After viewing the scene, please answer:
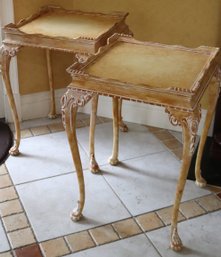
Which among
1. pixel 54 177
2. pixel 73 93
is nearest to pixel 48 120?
pixel 54 177

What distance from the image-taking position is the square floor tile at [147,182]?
1.98 meters

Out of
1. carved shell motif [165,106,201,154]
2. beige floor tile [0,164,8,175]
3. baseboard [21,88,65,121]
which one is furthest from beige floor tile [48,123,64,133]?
carved shell motif [165,106,201,154]

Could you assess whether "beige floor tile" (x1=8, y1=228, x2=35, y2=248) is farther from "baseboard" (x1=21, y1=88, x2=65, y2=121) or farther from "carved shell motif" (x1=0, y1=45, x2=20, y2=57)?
"baseboard" (x1=21, y1=88, x2=65, y2=121)

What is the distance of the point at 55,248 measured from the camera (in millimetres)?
1721

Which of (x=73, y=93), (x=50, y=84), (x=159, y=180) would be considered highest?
(x=73, y=93)

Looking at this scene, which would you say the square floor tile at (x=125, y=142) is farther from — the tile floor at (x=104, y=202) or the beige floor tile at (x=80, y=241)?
the beige floor tile at (x=80, y=241)

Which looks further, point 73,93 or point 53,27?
point 53,27

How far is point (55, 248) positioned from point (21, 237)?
154 millimetres

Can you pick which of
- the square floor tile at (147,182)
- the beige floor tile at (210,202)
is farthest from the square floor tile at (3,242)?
the beige floor tile at (210,202)

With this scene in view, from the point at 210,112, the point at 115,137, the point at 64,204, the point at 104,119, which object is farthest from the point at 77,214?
the point at 104,119

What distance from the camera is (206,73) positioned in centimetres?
158

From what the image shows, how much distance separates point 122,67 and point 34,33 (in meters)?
0.54

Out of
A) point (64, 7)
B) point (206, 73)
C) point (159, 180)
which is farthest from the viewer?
point (64, 7)

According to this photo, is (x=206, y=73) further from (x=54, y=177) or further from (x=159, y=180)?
(x=54, y=177)
